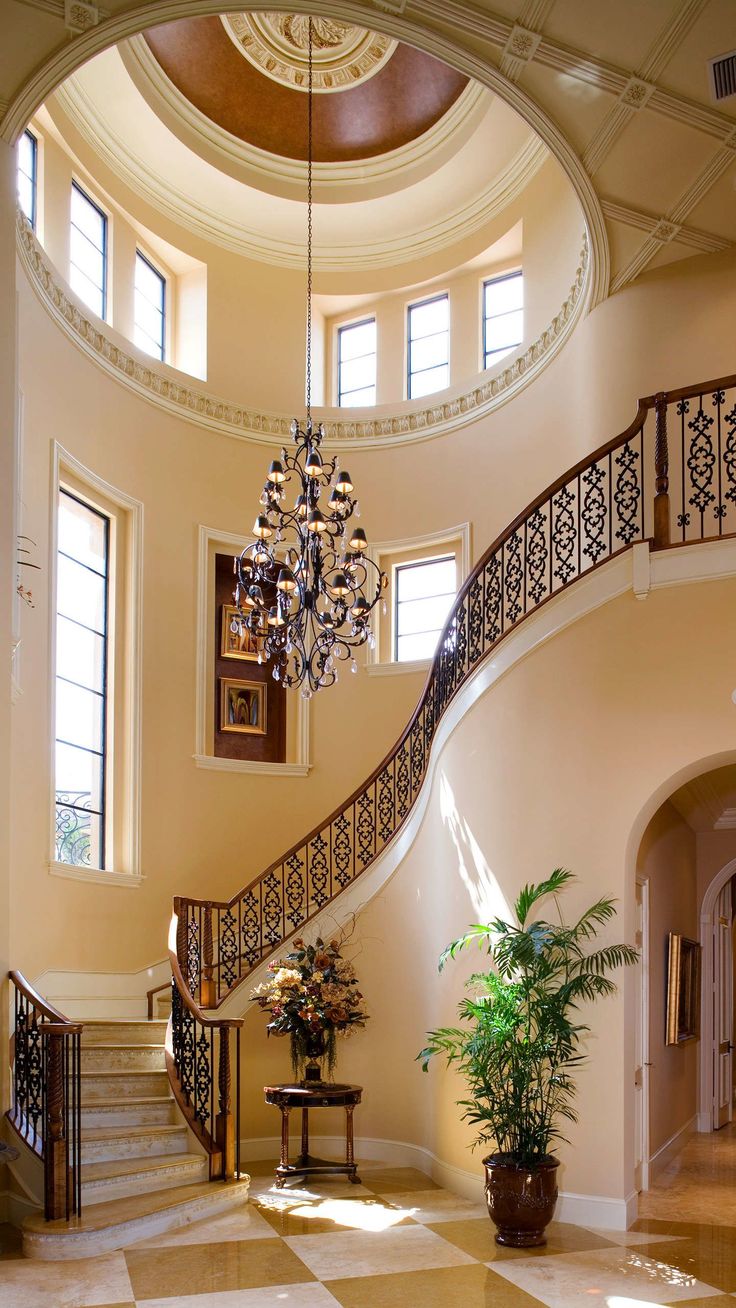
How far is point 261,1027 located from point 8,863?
3.62 metres

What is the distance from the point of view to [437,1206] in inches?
317

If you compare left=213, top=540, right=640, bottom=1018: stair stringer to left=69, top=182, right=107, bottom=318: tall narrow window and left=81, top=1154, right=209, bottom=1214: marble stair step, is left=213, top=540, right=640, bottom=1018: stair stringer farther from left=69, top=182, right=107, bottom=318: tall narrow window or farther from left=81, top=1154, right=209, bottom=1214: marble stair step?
left=69, top=182, right=107, bottom=318: tall narrow window

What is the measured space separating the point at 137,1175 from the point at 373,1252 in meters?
1.73

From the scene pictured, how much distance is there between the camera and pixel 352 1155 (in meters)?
9.04

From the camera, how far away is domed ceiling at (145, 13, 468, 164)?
1145 centimetres

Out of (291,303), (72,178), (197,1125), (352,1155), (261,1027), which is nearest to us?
(197,1125)

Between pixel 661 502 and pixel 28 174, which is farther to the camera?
pixel 28 174

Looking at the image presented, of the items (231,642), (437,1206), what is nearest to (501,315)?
(231,642)

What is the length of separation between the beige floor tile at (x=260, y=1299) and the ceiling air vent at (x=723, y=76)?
26.9ft

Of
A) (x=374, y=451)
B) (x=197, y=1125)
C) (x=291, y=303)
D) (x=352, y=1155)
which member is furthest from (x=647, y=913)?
(x=291, y=303)

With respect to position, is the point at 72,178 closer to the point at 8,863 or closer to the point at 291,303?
the point at 291,303

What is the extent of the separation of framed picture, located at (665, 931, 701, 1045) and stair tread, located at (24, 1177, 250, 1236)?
13.3ft

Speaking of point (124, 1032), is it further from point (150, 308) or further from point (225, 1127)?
point (150, 308)

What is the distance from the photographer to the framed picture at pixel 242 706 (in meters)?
12.3
